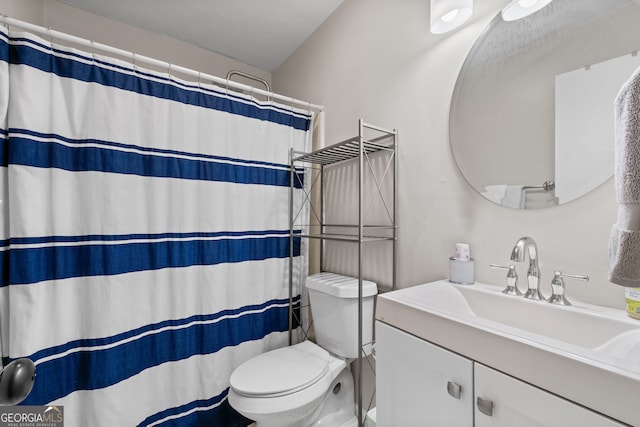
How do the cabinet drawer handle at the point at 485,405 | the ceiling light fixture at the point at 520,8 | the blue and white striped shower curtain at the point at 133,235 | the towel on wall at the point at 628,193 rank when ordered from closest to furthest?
the towel on wall at the point at 628,193 < the cabinet drawer handle at the point at 485,405 < the ceiling light fixture at the point at 520,8 < the blue and white striped shower curtain at the point at 133,235

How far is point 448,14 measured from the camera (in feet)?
3.39

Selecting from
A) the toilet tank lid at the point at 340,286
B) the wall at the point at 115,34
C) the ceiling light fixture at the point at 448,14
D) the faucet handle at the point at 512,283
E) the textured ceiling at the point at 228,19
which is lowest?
the toilet tank lid at the point at 340,286

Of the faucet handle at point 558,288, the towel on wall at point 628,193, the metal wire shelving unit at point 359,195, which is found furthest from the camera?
the metal wire shelving unit at point 359,195

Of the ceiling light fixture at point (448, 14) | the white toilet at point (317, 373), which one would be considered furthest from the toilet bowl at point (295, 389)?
the ceiling light fixture at point (448, 14)

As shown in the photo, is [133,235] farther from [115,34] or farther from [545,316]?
[545,316]

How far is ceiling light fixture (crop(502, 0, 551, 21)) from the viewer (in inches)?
34.8

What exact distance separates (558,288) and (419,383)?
18.5 inches

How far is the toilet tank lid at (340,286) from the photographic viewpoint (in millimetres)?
1320

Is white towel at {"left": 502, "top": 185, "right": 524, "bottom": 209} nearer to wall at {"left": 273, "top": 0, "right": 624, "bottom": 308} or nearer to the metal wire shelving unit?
wall at {"left": 273, "top": 0, "right": 624, "bottom": 308}

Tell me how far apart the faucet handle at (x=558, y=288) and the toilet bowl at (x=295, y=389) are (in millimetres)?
938

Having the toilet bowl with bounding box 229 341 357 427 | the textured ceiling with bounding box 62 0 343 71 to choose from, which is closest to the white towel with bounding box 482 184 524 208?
the toilet bowl with bounding box 229 341 357 427

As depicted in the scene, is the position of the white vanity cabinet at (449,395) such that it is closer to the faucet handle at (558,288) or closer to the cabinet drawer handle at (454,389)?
the cabinet drawer handle at (454,389)

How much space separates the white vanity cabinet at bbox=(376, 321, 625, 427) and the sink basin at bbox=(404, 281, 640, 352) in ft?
0.37

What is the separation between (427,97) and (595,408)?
1109mm
